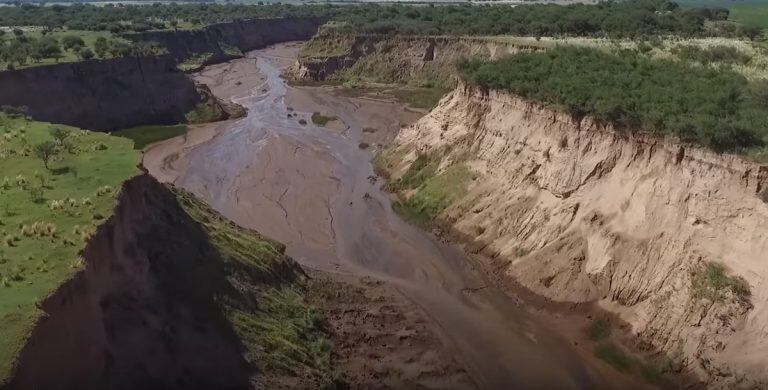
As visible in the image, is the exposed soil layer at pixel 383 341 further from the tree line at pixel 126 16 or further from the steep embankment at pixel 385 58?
the tree line at pixel 126 16

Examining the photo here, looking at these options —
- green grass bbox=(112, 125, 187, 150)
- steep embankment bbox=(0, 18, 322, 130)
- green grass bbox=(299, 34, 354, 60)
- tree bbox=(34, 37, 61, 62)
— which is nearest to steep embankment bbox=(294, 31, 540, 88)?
green grass bbox=(299, 34, 354, 60)

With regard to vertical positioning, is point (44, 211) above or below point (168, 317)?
above

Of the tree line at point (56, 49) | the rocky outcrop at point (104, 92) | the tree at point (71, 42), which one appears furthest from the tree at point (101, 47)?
the rocky outcrop at point (104, 92)

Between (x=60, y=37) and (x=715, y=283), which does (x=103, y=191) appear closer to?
(x=715, y=283)

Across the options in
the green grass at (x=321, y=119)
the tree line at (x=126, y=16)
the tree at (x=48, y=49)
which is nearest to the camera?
the tree at (x=48, y=49)

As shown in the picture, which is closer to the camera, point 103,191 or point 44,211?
point 44,211

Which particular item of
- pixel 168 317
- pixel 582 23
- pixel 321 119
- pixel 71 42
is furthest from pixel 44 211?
pixel 582 23

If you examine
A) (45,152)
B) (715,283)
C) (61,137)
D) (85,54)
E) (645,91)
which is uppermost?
(645,91)
